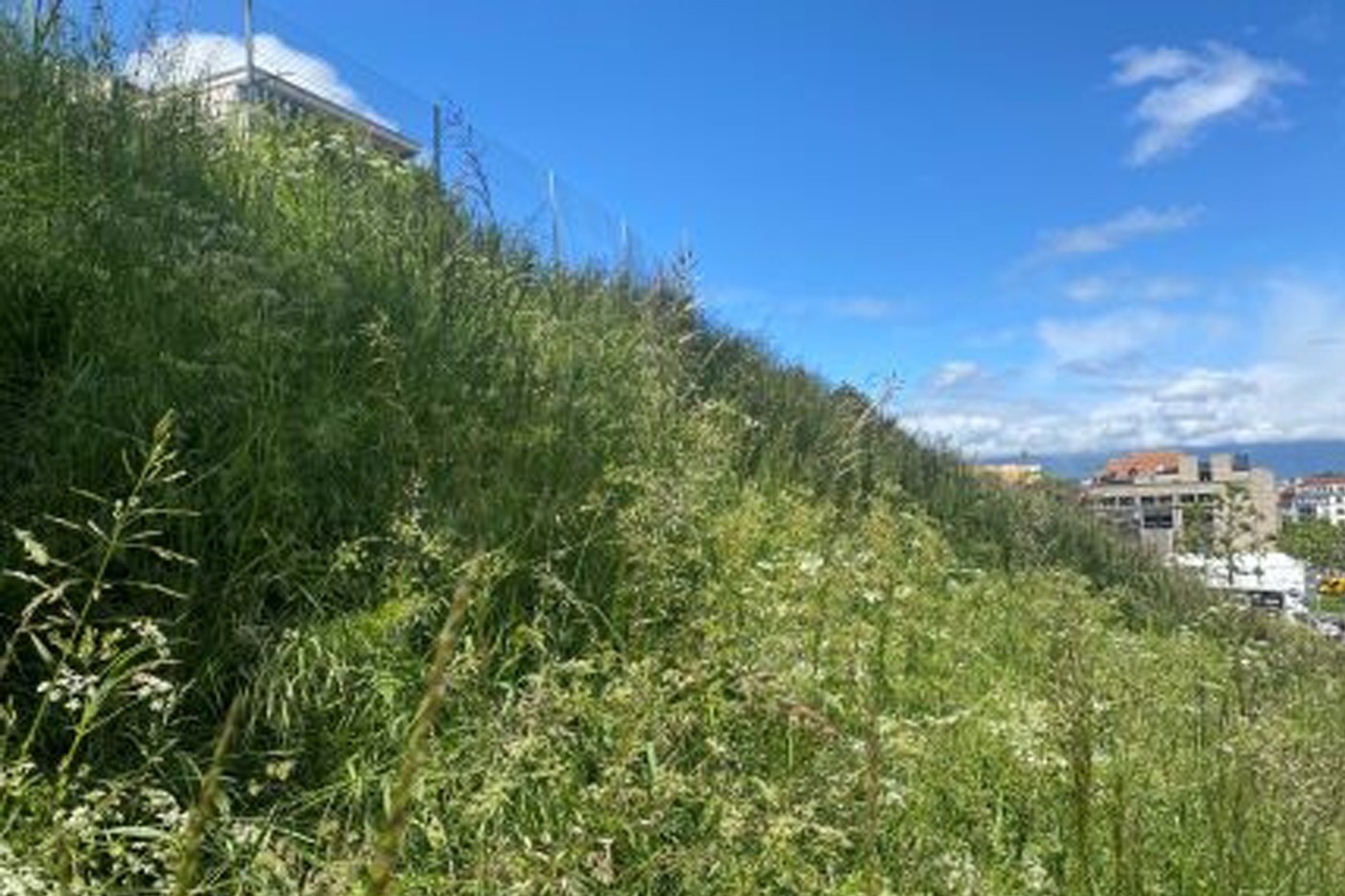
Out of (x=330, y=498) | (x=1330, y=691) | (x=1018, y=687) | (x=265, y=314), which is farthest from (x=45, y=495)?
(x=1330, y=691)

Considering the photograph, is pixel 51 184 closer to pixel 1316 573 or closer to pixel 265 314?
pixel 265 314

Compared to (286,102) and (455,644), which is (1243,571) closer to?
(455,644)

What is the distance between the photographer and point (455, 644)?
62.8 inches

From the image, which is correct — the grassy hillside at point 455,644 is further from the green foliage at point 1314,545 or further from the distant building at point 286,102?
the distant building at point 286,102

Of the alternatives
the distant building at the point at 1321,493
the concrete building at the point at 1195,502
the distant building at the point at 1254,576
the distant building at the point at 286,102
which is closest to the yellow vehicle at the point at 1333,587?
the distant building at the point at 1254,576

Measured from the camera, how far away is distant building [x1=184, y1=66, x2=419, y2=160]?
23.5 ft

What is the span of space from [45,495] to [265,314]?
103 centimetres

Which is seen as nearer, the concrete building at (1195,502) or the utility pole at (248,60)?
the concrete building at (1195,502)

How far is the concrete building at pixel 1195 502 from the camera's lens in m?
3.86

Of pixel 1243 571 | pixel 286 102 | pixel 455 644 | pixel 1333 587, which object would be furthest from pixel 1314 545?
pixel 286 102

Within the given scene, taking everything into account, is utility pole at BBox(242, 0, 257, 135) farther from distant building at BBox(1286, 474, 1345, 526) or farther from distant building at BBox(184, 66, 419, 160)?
distant building at BBox(1286, 474, 1345, 526)

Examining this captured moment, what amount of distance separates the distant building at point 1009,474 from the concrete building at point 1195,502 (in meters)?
0.67

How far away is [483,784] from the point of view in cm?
271

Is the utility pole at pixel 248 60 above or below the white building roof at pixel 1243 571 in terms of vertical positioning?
above
